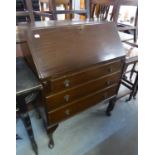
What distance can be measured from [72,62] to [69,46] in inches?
5.2

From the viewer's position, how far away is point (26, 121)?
1203 mm

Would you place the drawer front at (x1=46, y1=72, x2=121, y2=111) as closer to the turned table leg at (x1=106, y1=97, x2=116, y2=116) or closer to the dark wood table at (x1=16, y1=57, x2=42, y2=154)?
the dark wood table at (x1=16, y1=57, x2=42, y2=154)

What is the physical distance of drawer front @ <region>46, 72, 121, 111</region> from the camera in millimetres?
1177

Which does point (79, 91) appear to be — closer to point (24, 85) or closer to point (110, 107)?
point (24, 85)

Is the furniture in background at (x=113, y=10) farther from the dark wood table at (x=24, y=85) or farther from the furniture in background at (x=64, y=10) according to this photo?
the dark wood table at (x=24, y=85)

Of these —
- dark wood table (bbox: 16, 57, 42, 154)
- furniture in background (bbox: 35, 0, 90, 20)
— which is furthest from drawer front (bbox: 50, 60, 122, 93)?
furniture in background (bbox: 35, 0, 90, 20)

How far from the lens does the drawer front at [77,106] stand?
1.29 meters

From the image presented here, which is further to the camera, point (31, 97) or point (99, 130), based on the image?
point (99, 130)

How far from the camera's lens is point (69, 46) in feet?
3.75

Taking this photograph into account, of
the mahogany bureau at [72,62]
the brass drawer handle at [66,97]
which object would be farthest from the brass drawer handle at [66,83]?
the brass drawer handle at [66,97]

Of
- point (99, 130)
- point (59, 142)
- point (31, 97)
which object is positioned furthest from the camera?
point (99, 130)
